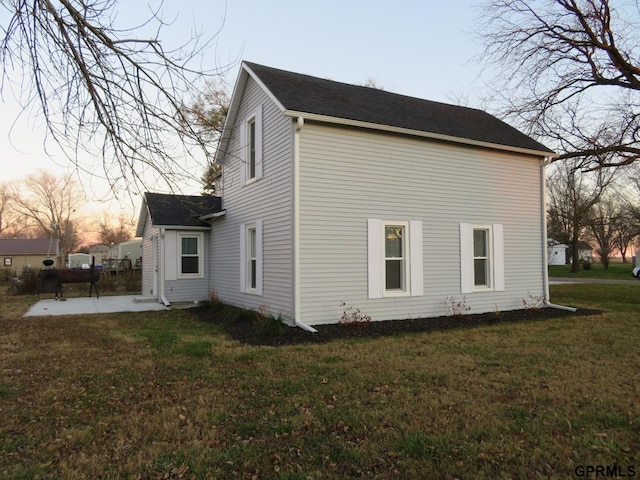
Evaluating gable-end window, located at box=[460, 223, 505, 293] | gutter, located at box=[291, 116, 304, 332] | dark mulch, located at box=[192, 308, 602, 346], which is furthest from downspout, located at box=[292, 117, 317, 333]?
gable-end window, located at box=[460, 223, 505, 293]

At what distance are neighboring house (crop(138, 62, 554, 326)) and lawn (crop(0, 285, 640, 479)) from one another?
77.1 inches

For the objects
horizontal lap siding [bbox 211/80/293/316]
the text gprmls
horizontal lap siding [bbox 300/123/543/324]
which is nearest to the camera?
the text gprmls

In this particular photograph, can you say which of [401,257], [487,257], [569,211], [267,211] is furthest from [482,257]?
[569,211]

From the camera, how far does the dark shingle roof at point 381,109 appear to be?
9250mm

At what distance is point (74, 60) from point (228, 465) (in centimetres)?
393

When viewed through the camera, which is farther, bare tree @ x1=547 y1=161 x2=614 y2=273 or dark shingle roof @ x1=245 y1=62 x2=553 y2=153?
bare tree @ x1=547 y1=161 x2=614 y2=273

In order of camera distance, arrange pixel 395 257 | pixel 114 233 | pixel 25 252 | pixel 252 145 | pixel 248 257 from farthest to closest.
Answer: pixel 114 233
pixel 25 252
pixel 252 145
pixel 248 257
pixel 395 257

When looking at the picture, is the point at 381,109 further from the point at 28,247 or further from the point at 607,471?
the point at 28,247

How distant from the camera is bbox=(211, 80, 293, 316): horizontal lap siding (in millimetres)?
8922

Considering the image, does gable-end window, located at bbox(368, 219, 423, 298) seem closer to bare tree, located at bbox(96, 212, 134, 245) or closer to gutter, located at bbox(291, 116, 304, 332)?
gutter, located at bbox(291, 116, 304, 332)

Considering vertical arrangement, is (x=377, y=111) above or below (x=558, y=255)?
above

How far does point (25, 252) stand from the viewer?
143ft

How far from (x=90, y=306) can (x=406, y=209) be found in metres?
10.4

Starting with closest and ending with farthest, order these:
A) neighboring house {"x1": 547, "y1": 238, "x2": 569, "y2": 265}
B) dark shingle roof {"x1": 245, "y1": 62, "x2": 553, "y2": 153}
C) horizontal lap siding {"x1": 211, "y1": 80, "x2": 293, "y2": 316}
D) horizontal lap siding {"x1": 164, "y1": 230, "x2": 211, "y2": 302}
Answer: horizontal lap siding {"x1": 211, "y1": 80, "x2": 293, "y2": 316}, dark shingle roof {"x1": 245, "y1": 62, "x2": 553, "y2": 153}, horizontal lap siding {"x1": 164, "y1": 230, "x2": 211, "y2": 302}, neighboring house {"x1": 547, "y1": 238, "x2": 569, "y2": 265}
